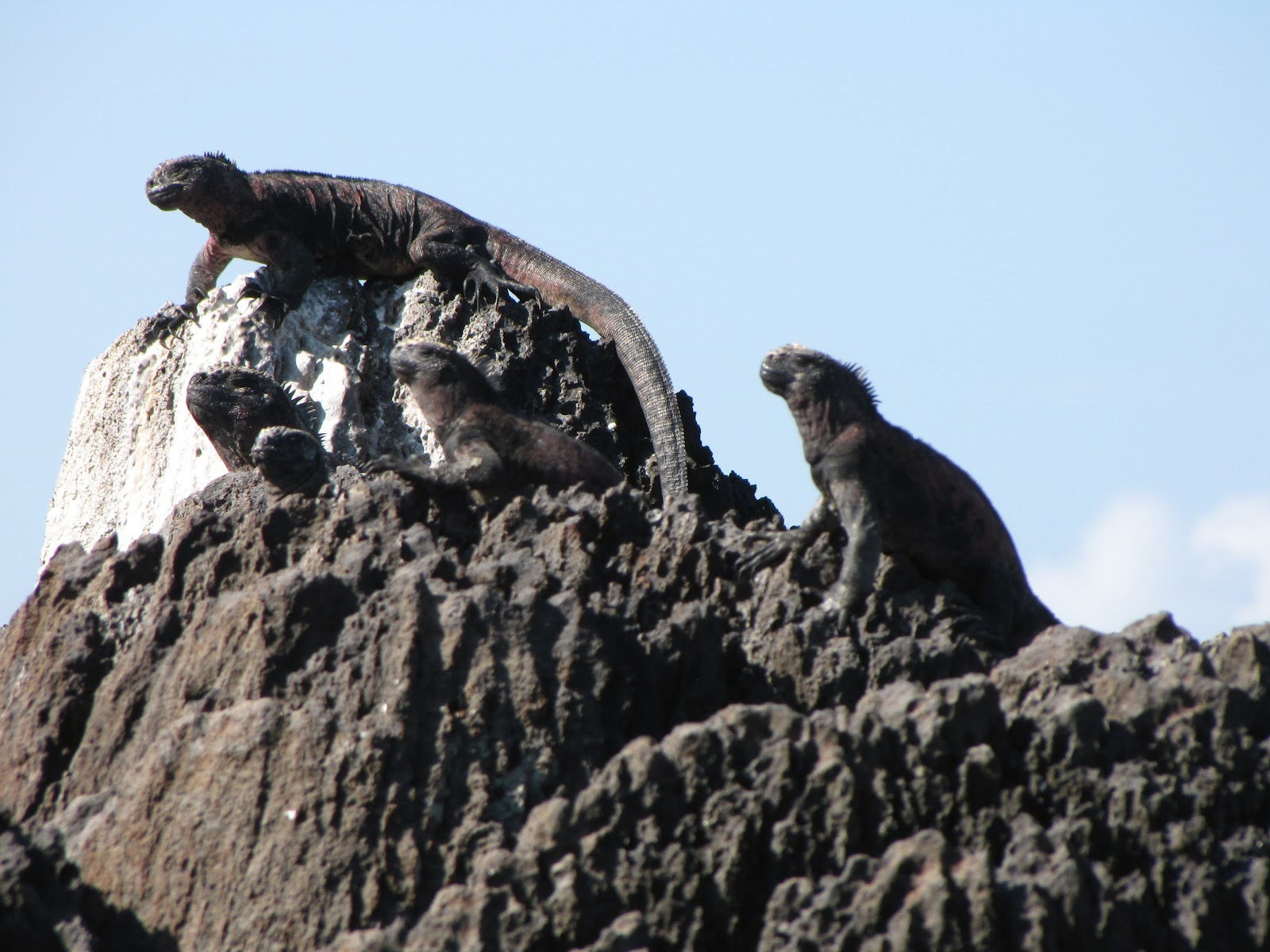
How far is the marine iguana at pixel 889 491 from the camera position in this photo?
291 inches

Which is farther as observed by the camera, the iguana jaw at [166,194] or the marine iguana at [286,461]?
the iguana jaw at [166,194]

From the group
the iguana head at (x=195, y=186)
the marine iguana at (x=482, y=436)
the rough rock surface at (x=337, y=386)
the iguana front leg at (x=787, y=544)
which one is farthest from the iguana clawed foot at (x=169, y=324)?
the iguana front leg at (x=787, y=544)

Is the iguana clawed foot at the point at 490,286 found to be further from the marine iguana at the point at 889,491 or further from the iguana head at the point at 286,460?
the marine iguana at the point at 889,491

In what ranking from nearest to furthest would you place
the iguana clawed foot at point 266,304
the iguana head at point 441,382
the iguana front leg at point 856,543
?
1. the iguana front leg at point 856,543
2. the iguana head at point 441,382
3. the iguana clawed foot at point 266,304

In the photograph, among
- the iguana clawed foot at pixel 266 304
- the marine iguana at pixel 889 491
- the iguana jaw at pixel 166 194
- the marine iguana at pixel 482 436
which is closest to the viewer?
the marine iguana at pixel 889 491

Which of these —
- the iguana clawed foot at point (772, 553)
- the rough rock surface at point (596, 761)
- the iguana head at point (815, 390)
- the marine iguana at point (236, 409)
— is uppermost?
the marine iguana at point (236, 409)

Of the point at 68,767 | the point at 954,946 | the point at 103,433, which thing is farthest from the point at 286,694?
the point at 103,433

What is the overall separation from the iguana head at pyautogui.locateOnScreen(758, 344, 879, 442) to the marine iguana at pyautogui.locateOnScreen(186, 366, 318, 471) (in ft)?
12.6

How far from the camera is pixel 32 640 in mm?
7355

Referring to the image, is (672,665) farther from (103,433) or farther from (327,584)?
(103,433)

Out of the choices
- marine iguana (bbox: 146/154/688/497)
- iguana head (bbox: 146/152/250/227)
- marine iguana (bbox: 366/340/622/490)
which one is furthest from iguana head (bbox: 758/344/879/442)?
iguana head (bbox: 146/152/250/227)

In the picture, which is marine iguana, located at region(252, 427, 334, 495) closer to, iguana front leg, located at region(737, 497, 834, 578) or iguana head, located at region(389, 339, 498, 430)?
iguana head, located at region(389, 339, 498, 430)

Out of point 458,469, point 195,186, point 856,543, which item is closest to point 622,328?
point 195,186

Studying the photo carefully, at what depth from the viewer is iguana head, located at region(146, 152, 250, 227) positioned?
12883 mm
